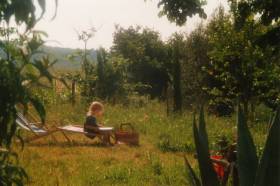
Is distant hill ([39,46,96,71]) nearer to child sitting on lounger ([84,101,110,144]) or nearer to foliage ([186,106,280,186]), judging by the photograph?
foliage ([186,106,280,186])

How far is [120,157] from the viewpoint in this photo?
9.84m

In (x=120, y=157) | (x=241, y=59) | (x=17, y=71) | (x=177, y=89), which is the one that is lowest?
(x=120, y=157)

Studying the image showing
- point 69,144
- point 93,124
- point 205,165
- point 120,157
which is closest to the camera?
point 205,165

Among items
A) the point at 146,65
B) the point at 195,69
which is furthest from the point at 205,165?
the point at 146,65

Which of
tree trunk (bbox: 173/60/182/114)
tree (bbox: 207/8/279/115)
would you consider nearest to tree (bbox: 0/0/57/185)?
tree (bbox: 207/8/279/115)

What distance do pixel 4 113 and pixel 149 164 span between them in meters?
6.21

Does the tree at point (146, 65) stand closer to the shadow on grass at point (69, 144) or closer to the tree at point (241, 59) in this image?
the tree at point (241, 59)

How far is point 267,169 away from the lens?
2400 millimetres

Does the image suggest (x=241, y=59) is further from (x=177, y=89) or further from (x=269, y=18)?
(x=269, y=18)

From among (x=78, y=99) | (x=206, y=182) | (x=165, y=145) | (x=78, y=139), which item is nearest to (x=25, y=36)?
(x=206, y=182)

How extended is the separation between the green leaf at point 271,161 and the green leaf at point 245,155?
0.33 metres

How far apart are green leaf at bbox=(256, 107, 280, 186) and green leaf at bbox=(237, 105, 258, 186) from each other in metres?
0.33

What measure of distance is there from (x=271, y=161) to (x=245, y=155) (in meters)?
0.44

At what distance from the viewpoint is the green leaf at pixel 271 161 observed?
93.3 inches
